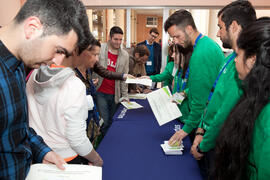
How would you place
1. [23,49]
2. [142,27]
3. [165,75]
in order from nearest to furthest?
[23,49]
[165,75]
[142,27]

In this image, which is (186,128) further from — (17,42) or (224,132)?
(17,42)

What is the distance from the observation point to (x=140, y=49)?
12.2 ft

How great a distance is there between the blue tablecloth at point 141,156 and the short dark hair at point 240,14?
0.92 meters

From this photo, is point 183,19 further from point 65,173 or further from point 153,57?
point 153,57

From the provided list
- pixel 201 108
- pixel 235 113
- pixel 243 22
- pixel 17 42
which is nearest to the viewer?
pixel 17 42

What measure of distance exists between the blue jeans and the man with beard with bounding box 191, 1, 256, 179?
5.80 ft

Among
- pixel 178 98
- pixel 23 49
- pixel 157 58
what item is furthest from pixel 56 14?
pixel 157 58

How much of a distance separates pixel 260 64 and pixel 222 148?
0.39 m

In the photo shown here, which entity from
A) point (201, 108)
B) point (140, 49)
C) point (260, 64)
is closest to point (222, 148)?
point (260, 64)

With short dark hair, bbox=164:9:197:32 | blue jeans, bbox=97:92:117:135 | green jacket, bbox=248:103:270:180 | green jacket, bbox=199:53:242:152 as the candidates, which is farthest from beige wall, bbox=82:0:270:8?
green jacket, bbox=248:103:270:180

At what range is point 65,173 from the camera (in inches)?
29.0

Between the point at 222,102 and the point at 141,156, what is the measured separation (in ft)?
2.11

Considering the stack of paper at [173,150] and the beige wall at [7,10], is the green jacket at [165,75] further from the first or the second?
the beige wall at [7,10]

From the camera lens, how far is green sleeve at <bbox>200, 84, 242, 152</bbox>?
103 cm
